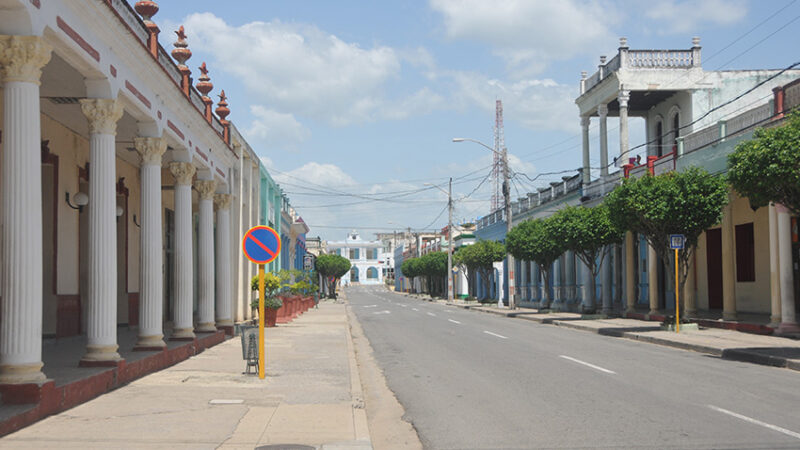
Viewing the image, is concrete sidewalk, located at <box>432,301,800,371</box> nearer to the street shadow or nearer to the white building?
the street shadow

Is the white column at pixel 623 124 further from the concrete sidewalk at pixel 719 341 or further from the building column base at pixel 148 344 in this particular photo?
the building column base at pixel 148 344

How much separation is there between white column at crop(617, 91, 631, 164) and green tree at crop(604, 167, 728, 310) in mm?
11628

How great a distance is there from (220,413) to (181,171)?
8.98 m

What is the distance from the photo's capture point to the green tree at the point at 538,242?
34.8 m

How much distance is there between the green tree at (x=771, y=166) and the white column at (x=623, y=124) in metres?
18.8

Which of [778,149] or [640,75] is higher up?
[640,75]

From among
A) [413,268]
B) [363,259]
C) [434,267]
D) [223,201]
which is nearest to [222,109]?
[223,201]

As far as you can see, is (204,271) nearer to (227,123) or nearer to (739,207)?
(227,123)

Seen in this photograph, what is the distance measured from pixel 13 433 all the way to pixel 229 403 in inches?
120

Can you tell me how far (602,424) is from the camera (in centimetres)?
910

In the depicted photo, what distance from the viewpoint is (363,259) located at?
174 meters

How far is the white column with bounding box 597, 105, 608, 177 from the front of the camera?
38.0 meters

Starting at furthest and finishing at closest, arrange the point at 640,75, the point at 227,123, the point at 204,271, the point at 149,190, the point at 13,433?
1. the point at 640,75
2. the point at 227,123
3. the point at 204,271
4. the point at 149,190
5. the point at 13,433

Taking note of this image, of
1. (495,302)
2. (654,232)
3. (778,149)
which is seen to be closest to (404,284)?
→ (495,302)
